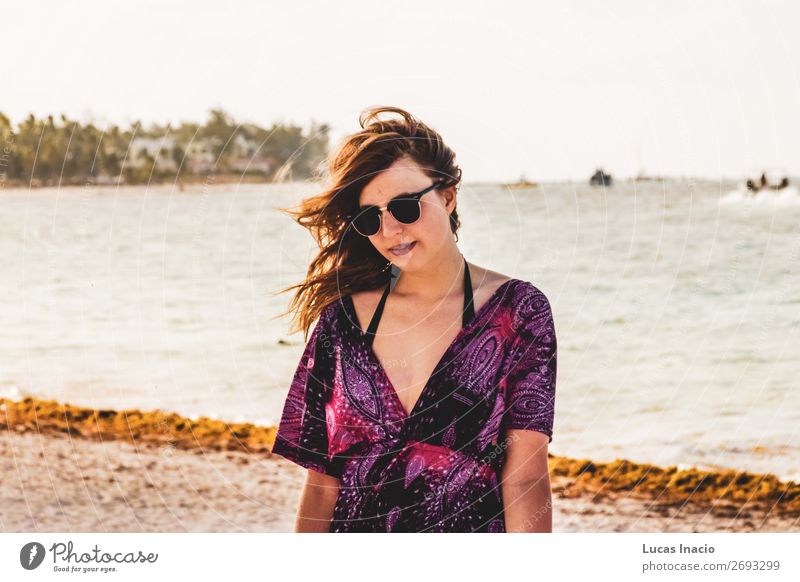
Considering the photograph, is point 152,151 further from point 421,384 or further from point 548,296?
point 421,384

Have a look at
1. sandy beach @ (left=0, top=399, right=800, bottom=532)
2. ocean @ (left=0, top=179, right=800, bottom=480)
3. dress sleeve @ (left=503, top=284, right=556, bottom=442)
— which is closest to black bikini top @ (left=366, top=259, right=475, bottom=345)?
dress sleeve @ (left=503, top=284, right=556, bottom=442)

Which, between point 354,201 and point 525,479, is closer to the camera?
point 525,479

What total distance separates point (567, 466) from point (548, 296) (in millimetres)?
2107

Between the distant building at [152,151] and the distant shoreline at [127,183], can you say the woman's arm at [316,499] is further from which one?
the distant shoreline at [127,183]

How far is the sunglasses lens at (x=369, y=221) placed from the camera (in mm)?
2176

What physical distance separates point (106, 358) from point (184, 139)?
1.53 meters

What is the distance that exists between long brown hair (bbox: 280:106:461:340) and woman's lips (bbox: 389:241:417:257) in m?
0.15

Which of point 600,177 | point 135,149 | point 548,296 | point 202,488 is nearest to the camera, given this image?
point 202,488

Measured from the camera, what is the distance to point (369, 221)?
221cm

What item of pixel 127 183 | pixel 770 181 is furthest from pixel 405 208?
pixel 127 183

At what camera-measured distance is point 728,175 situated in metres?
6.16

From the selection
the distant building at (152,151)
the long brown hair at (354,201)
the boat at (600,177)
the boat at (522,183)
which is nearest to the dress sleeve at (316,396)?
the long brown hair at (354,201)

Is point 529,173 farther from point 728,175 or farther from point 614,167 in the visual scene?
point 728,175
